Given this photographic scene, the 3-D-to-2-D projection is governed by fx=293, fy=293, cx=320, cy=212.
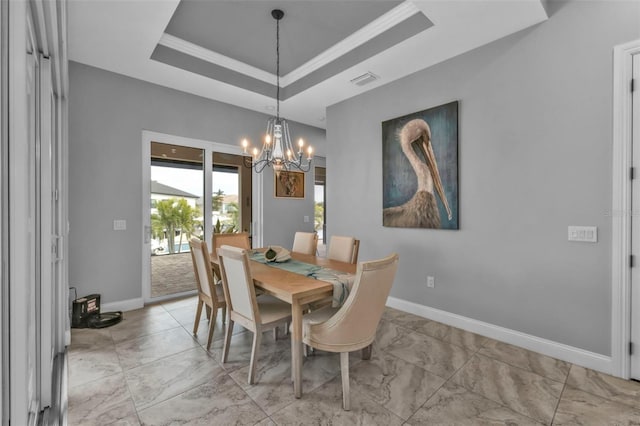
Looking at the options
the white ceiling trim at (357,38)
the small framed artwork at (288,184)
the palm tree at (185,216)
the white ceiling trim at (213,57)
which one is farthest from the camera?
the small framed artwork at (288,184)

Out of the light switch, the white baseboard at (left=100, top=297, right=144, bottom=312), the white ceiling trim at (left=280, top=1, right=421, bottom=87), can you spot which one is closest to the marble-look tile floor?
the white baseboard at (left=100, top=297, right=144, bottom=312)

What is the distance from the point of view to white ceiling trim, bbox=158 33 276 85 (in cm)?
320

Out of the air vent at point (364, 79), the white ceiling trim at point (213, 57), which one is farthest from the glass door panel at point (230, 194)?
the air vent at point (364, 79)

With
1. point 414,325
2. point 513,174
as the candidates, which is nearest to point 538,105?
point 513,174

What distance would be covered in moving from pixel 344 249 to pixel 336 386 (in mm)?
1356

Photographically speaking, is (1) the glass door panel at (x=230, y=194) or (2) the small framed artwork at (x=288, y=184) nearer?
(1) the glass door panel at (x=230, y=194)

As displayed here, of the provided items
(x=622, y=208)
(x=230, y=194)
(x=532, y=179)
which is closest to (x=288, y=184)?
(x=230, y=194)

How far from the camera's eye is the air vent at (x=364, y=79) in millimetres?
3381

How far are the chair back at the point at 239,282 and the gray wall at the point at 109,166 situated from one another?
81.5 inches

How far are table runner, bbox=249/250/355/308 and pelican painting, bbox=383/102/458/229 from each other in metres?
1.39

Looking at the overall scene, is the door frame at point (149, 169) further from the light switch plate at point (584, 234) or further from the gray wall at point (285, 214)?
the light switch plate at point (584, 234)

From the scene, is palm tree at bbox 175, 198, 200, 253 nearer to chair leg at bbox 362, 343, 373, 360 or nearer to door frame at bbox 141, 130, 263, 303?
door frame at bbox 141, 130, 263, 303

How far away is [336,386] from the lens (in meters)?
2.04

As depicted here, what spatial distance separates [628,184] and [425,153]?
160cm
